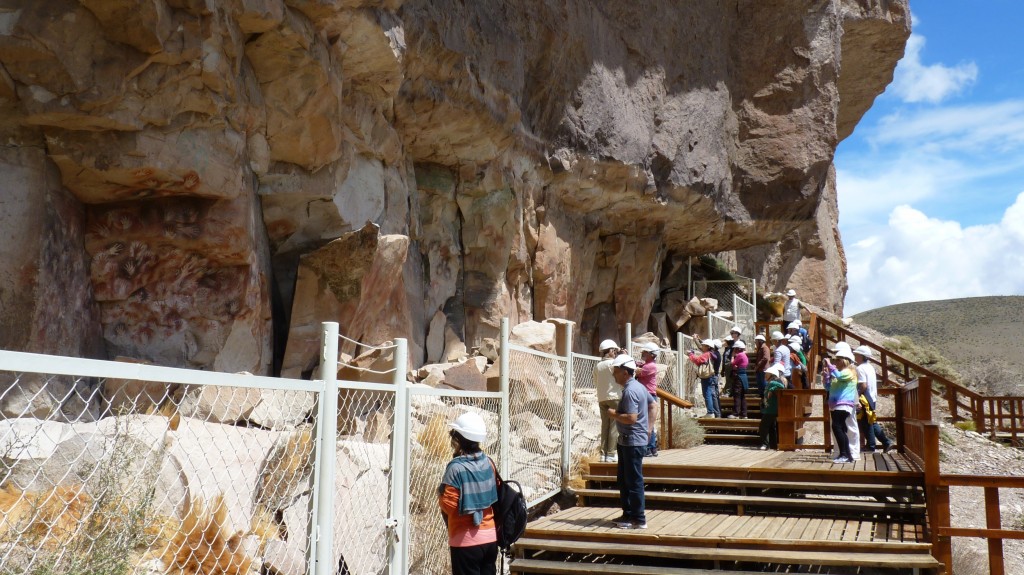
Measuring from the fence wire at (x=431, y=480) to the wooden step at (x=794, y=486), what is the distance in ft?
9.16

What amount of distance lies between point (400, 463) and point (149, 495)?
1.92 meters

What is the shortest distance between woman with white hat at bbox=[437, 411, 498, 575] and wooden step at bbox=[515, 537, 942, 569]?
2.86 metres

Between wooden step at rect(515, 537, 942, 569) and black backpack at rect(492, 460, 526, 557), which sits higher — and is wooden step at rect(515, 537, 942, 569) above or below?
below

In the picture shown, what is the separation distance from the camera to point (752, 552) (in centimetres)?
770

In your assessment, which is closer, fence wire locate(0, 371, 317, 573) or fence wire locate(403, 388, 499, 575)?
fence wire locate(0, 371, 317, 573)

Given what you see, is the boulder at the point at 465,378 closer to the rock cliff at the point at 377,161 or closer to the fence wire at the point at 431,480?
the rock cliff at the point at 377,161

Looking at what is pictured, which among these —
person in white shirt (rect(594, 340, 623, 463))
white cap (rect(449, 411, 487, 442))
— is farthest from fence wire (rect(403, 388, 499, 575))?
person in white shirt (rect(594, 340, 623, 463))

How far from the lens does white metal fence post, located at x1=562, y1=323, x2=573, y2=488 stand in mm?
10594

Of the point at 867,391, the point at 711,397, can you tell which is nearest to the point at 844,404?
the point at 867,391

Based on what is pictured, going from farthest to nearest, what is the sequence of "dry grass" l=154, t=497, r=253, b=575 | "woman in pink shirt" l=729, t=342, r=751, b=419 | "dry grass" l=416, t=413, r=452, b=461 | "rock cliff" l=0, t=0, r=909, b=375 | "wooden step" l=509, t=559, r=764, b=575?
"woman in pink shirt" l=729, t=342, r=751, b=419 → "rock cliff" l=0, t=0, r=909, b=375 → "dry grass" l=416, t=413, r=452, b=461 → "wooden step" l=509, t=559, r=764, b=575 → "dry grass" l=154, t=497, r=253, b=575

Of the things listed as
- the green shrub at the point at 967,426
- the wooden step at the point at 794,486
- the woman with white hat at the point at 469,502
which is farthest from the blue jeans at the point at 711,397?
the woman with white hat at the point at 469,502

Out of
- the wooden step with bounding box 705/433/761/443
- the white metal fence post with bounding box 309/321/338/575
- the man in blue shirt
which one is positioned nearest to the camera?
the white metal fence post with bounding box 309/321/338/575

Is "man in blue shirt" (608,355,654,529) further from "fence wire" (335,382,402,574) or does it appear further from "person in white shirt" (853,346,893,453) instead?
"person in white shirt" (853,346,893,453)

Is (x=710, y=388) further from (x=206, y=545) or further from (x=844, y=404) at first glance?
(x=206, y=545)
